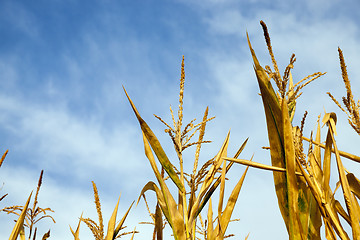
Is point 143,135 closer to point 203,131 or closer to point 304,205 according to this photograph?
point 203,131

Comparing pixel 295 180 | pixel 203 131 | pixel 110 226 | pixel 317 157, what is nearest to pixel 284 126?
pixel 295 180

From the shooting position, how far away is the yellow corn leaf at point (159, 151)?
192 centimetres

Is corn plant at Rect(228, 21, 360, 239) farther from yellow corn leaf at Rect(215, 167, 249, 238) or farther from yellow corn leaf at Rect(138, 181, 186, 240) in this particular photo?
yellow corn leaf at Rect(138, 181, 186, 240)

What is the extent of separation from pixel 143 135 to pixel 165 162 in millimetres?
229

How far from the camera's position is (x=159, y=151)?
1949 mm

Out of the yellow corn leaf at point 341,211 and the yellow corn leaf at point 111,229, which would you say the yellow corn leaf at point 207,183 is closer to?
the yellow corn leaf at point 111,229

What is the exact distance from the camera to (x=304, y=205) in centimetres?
154

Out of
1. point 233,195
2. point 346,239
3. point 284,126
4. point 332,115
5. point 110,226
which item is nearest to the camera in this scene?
point 346,239

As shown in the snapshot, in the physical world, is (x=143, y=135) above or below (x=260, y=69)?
below

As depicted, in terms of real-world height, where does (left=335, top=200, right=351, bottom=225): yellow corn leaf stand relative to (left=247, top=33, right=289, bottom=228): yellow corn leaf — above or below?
below

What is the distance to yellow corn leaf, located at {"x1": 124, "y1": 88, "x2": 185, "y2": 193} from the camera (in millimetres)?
1924

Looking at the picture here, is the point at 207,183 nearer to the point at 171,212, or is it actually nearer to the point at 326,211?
the point at 171,212

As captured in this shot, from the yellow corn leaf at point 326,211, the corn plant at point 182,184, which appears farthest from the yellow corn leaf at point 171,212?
the yellow corn leaf at point 326,211

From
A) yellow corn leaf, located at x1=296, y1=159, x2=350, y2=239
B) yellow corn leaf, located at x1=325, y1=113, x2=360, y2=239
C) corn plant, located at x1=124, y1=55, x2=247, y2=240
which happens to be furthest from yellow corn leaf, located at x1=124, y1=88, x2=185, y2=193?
yellow corn leaf, located at x1=325, y1=113, x2=360, y2=239
